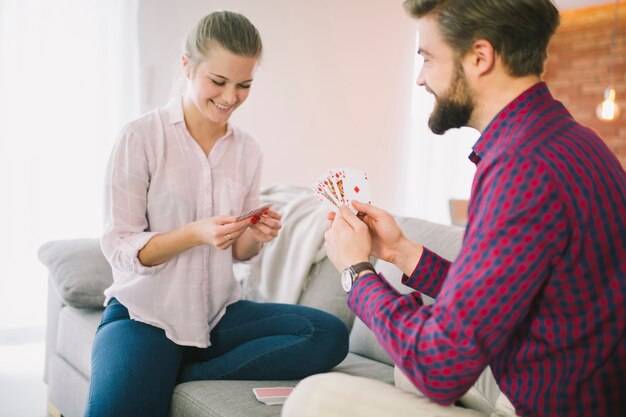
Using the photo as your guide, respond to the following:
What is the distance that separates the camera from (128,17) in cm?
407

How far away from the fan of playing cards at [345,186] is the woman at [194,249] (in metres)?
0.30

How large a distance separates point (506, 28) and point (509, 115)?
0.58 ft

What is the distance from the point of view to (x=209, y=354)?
221 cm

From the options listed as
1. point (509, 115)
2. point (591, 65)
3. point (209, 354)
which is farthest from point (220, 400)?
point (591, 65)

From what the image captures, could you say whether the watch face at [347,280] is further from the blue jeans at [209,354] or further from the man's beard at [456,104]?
the blue jeans at [209,354]

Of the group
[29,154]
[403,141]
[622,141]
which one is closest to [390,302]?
[29,154]

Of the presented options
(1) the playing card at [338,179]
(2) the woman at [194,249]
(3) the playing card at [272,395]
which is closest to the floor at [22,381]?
(2) the woman at [194,249]

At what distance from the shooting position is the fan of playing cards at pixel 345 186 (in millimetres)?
1791

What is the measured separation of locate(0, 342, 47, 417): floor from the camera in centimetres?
300

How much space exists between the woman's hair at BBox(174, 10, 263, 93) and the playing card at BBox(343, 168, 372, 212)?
1.84ft

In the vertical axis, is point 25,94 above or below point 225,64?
below

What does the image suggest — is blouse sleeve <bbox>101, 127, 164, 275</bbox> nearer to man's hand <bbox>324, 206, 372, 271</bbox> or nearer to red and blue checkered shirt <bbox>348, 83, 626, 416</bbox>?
man's hand <bbox>324, 206, 372, 271</bbox>

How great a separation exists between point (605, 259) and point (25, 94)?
3.40 m

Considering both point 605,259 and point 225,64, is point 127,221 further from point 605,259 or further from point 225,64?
point 605,259
